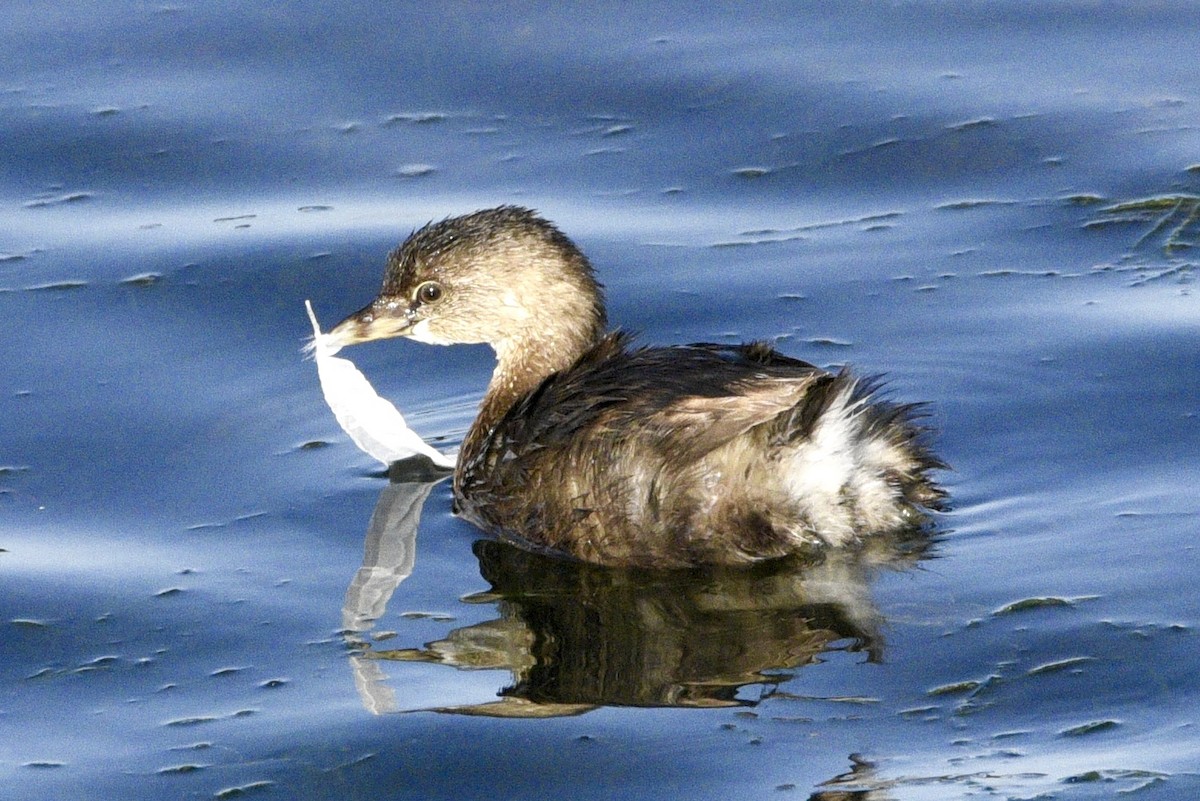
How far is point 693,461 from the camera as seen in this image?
6516 mm

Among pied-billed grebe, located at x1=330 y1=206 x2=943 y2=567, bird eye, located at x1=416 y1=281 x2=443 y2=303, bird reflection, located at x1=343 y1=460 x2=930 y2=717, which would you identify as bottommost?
bird reflection, located at x1=343 y1=460 x2=930 y2=717

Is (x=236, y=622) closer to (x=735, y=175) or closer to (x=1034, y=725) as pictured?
(x=1034, y=725)

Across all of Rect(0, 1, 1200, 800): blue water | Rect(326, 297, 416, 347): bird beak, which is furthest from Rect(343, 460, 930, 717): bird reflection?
Rect(326, 297, 416, 347): bird beak

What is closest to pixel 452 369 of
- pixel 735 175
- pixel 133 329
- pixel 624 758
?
pixel 133 329

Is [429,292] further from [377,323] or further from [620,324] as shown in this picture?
[620,324]

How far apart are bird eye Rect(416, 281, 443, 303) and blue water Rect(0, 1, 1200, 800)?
514 millimetres

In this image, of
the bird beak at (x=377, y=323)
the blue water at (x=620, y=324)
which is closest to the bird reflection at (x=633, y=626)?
the blue water at (x=620, y=324)

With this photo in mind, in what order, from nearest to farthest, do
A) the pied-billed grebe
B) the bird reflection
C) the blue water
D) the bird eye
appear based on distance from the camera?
the blue water → the bird reflection → the pied-billed grebe → the bird eye

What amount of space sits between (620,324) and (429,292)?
1048mm

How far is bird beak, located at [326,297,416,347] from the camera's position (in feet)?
25.5

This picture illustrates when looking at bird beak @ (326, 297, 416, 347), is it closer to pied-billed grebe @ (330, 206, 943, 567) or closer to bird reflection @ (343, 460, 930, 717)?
pied-billed grebe @ (330, 206, 943, 567)

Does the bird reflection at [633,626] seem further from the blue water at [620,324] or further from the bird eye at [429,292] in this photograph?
the bird eye at [429,292]

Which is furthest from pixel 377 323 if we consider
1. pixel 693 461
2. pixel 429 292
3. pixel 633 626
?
pixel 633 626

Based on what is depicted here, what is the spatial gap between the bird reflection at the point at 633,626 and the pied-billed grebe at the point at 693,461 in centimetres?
9
